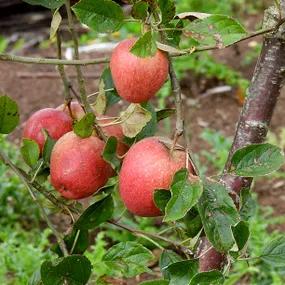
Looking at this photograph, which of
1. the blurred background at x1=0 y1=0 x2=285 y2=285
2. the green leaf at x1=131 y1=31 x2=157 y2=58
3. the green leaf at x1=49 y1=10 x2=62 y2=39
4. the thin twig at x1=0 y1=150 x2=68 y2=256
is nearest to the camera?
the green leaf at x1=131 y1=31 x2=157 y2=58

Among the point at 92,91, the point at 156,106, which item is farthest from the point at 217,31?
the point at 92,91

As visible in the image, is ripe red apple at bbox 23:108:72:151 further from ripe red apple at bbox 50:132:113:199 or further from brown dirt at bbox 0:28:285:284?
brown dirt at bbox 0:28:285:284

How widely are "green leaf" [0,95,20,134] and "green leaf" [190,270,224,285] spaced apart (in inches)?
16.9

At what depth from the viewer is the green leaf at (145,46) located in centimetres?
97

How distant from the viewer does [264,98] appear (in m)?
1.32

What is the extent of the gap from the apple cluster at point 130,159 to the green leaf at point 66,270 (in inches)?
3.8

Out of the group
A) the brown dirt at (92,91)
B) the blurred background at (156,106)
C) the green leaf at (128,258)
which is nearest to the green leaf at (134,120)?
the green leaf at (128,258)

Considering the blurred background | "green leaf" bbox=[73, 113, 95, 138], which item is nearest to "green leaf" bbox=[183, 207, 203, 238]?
"green leaf" bbox=[73, 113, 95, 138]

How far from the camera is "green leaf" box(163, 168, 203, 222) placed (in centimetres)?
98

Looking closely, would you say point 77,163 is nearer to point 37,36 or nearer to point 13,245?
point 13,245

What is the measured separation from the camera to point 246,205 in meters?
1.31

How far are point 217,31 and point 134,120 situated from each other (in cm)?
19

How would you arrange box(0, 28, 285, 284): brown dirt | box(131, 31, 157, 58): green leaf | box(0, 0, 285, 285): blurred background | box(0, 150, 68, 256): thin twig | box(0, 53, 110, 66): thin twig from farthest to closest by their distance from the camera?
1. box(0, 28, 285, 284): brown dirt
2. box(0, 0, 285, 285): blurred background
3. box(0, 150, 68, 256): thin twig
4. box(0, 53, 110, 66): thin twig
5. box(131, 31, 157, 58): green leaf

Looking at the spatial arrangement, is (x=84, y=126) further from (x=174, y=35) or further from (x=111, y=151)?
(x=174, y=35)
